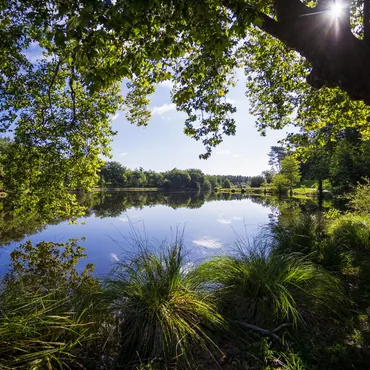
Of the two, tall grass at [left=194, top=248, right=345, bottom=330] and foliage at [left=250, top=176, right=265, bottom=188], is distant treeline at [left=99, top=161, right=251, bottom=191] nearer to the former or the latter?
foliage at [left=250, top=176, right=265, bottom=188]

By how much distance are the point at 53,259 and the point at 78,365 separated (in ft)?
16.6

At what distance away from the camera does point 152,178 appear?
4306 inches

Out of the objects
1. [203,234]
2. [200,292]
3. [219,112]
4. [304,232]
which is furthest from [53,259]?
[203,234]

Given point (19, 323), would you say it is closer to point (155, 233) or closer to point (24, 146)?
point (24, 146)

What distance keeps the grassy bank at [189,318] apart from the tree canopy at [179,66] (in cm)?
237

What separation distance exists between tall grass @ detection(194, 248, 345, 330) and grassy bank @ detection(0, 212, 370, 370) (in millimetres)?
14

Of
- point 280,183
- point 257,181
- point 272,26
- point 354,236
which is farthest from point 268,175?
point 272,26

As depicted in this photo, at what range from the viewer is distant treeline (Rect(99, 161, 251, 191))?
8918 centimetres

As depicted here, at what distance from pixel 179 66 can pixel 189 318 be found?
17.6 feet

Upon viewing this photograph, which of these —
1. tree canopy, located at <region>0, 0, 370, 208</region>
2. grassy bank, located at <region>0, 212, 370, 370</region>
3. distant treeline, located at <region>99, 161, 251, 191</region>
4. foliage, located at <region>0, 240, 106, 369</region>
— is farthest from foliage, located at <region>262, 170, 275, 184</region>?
foliage, located at <region>0, 240, 106, 369</region>

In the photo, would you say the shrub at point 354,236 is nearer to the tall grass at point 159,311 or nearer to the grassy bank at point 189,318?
the grassy bank at point 189,318

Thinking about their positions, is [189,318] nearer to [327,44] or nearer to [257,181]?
[327,44]

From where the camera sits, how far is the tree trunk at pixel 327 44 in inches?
115

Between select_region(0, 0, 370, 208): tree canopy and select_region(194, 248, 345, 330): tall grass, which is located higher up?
select_region(0, 0, 370, 208): tree canopy
